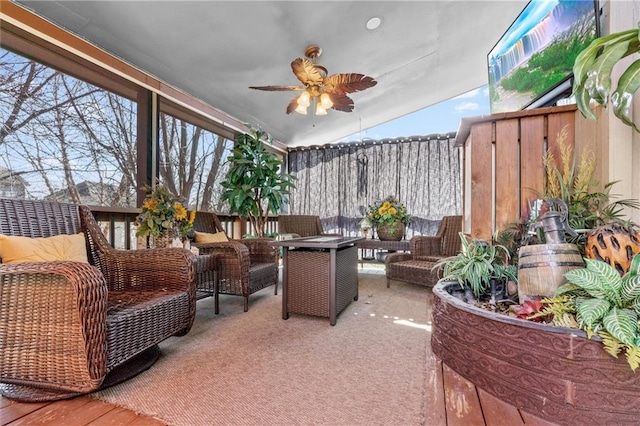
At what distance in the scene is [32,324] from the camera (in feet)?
4.10

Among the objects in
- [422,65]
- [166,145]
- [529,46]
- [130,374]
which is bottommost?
[130,374]

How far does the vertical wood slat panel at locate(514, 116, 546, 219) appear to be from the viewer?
1550mm

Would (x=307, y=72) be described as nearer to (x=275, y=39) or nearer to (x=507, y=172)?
(x=275, y=39)

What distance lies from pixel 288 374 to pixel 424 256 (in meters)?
2.54

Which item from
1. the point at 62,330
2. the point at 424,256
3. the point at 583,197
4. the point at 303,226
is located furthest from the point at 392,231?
the point at 62,330

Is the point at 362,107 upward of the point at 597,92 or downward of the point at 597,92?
upward

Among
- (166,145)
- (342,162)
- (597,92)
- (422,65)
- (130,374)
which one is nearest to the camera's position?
(597,92)

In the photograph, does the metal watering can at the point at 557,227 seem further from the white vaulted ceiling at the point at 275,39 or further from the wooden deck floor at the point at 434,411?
the white vaulted ceiling at the point at 275,39

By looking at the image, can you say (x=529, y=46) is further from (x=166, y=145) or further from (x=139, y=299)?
(x=166, y=145)

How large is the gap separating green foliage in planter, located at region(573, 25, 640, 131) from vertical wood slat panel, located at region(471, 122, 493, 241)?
0.51 metres

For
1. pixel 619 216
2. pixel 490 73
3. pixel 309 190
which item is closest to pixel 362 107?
pixel 309 190

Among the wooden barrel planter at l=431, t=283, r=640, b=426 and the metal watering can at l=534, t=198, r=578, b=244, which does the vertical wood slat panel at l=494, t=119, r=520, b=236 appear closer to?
the metal watering can at l=534, t=198, r=578, b=244

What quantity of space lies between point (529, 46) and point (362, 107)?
3163 millimetres

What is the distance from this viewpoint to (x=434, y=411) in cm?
114
